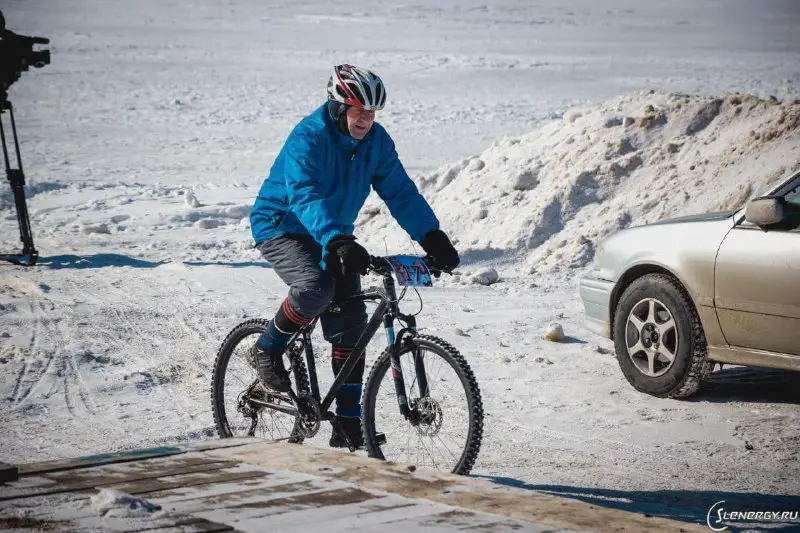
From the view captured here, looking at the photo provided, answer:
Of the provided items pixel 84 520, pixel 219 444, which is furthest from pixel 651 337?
pixel 84 520

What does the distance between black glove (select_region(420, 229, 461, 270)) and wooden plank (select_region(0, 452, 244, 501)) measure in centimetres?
134

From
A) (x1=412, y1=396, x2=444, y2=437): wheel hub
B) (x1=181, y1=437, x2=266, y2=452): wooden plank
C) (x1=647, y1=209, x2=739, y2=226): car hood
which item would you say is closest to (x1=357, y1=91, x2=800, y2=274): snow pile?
(x1=647, y1=209, x2=739, y2=226): car hood

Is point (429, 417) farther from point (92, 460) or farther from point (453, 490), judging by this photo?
point (92, 460)

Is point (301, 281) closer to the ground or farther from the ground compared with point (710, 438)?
farther from the ground

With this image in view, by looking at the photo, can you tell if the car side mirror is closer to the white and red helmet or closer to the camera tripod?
the white and red helmet

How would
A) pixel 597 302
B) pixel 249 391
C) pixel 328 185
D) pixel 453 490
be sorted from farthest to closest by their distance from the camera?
1. pixel 597 302
2. pixel 249 391
3. pixel 328 185
4. pixel 453 490

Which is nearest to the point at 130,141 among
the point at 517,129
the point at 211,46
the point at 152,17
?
the point at 517,129

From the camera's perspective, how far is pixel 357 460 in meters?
4.84

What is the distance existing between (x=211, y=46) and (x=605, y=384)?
135 feet

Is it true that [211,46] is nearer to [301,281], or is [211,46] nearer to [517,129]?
[517,129]

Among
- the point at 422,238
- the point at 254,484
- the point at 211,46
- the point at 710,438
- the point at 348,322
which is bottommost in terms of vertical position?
the point at 710,438

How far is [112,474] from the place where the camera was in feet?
15.1

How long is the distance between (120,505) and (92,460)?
1006 mm

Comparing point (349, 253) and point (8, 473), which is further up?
point (349, 253)
